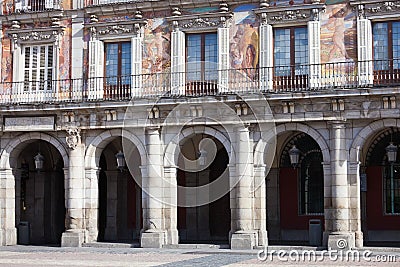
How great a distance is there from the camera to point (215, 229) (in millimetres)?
29609

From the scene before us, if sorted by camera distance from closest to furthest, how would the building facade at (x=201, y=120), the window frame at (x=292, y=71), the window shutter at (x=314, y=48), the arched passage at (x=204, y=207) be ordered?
the building facade at (x=201, y=120), the window shutter at (x=314, y=48), the window frame at (x=292, y=71), the arched passage at (x=204, y=207)

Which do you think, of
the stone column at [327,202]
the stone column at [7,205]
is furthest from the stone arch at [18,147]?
the stone column at [327,202]

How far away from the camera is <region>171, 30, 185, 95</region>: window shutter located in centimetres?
2659

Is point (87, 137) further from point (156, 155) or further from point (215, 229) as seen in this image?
point (215, 229)

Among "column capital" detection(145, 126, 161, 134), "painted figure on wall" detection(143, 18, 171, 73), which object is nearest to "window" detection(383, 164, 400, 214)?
"column capital" detection(145, 126, 161, 134)

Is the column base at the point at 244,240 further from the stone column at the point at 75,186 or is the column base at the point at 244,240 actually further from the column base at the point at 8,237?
the column base at the point at 8,237

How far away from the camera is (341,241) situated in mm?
24188

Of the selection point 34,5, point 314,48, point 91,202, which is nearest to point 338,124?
point 314,48

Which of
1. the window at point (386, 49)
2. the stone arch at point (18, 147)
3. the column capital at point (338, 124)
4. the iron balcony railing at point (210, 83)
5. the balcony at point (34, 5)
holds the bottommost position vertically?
the stone arch at point (18, 147)

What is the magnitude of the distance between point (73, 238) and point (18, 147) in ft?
13.0

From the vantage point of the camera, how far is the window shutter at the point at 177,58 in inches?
1047

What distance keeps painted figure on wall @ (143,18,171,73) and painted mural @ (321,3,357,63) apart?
5.28 metres

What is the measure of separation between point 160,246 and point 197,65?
608cm

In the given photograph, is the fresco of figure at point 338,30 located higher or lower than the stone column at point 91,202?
higher
